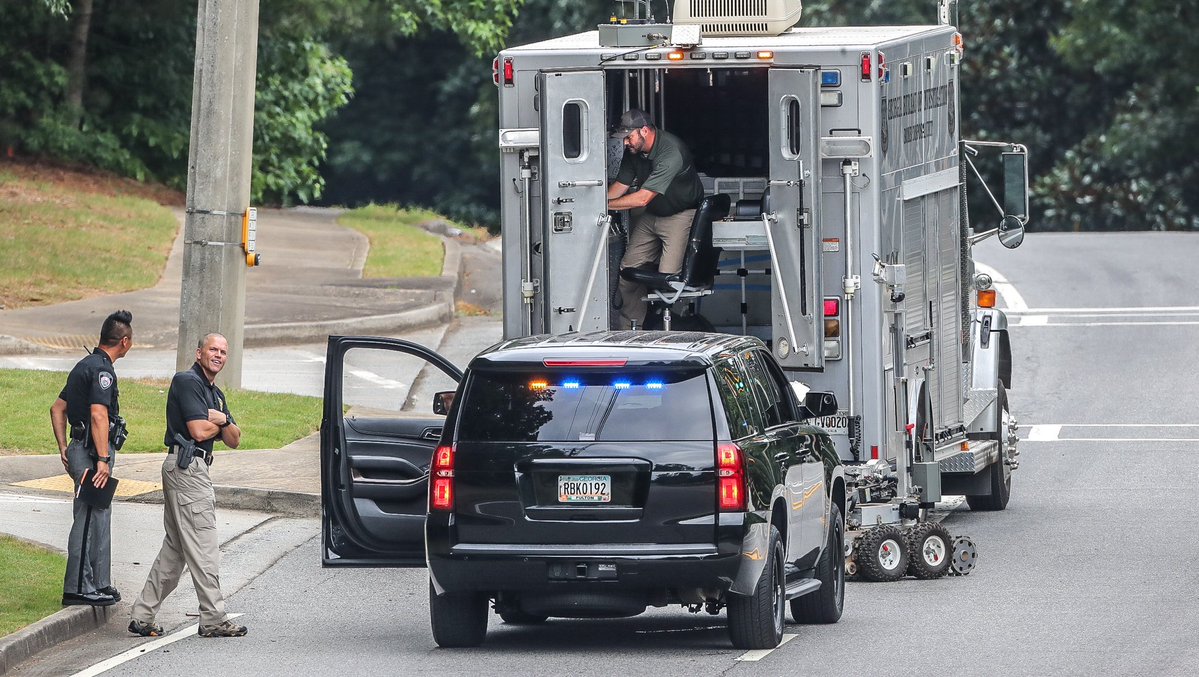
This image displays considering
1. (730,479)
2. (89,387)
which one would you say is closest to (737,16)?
(730,479)

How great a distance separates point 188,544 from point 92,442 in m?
0.81

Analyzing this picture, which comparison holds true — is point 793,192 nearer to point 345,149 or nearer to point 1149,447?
point 1149,447

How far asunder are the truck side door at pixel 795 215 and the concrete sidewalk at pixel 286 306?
32.3 ft

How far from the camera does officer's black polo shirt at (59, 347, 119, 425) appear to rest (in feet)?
37.8

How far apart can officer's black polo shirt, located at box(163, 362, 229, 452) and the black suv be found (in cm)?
139

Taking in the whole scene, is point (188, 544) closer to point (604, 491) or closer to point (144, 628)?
point (144, 628)

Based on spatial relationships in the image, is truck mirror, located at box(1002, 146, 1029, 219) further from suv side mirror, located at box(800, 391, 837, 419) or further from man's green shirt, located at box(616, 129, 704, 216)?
suv side mirror, located at box(800, 391, 837, 419)

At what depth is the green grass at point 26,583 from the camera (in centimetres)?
1178

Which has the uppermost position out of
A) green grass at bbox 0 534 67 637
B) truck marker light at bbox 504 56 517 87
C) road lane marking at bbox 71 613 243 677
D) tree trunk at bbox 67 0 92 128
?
tree trunk at bbox 67 0 92 128

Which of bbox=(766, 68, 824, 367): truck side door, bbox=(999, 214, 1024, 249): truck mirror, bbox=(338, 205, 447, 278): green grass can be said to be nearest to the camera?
bbox=(766, 68, 824, 367): truck side door

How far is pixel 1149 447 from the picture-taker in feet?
65.5

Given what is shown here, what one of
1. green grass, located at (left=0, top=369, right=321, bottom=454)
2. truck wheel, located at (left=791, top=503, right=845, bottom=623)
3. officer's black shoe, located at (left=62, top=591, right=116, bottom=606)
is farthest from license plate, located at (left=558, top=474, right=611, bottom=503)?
green grass, located at (left=0, top=369, right=321, bottom=454)

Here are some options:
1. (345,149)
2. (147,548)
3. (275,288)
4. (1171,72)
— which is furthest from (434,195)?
→ (147,548)

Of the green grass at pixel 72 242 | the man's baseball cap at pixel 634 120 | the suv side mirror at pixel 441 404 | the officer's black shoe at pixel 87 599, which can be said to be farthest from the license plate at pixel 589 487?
the green grass at pixel 72 242
